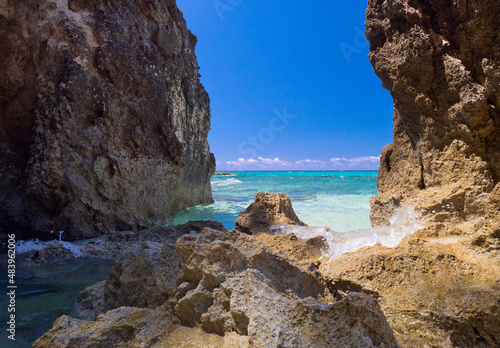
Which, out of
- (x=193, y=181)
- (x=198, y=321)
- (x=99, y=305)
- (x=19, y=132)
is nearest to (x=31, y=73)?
(x=19, y=132)

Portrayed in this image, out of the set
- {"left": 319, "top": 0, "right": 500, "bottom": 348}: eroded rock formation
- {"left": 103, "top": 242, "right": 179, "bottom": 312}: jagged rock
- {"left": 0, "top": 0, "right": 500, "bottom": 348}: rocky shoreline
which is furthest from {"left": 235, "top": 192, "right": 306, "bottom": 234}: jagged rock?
{"left": 103, "top": 242, "right": 179, "bottom": 312}: jagged rock

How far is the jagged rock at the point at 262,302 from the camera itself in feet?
3.28

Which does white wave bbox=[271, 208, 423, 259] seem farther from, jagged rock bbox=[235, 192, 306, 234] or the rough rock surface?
the rough rock surface

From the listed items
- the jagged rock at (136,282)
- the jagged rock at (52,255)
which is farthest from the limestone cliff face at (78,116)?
the jagged rock at (136,282)

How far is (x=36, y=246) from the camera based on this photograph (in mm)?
3771

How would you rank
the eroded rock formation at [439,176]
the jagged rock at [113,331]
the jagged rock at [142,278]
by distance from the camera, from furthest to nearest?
the jagged rock at [142,278] → the eroded rock formation at [439,176] → the jagged rock at [113,331]

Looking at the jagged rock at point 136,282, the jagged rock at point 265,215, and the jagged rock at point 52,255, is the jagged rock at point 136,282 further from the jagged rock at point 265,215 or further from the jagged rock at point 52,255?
the jagged rock at point 265,215

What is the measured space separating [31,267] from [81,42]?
151 inches

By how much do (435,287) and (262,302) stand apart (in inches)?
45.3

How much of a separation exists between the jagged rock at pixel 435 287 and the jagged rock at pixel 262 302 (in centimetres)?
32

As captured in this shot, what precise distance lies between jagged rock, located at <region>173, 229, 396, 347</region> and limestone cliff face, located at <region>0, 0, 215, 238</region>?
390cm

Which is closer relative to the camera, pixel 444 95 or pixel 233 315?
pixel 233 315

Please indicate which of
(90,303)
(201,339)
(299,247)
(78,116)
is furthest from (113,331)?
(78,116)

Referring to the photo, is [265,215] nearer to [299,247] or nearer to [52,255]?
[299,247]
